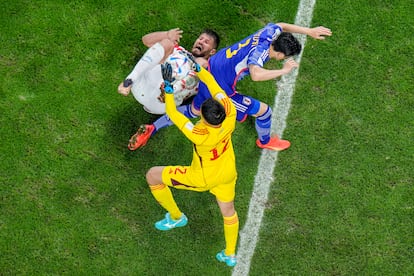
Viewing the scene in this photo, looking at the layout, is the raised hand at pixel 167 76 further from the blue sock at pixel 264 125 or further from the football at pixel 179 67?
the blue sock at pixel 264 125

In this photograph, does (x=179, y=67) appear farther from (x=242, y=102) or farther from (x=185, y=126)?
(x=242, y=102)

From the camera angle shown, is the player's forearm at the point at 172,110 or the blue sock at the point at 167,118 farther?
the blue sock at the point at 167,118

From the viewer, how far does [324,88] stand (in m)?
7.48

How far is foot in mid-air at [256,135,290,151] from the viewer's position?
725 cm

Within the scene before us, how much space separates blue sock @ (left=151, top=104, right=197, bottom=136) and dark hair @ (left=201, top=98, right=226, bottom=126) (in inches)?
59.5

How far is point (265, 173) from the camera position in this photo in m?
7.33

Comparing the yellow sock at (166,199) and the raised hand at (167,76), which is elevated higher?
the raised hand at (167,76)

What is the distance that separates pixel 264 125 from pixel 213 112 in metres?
1.61

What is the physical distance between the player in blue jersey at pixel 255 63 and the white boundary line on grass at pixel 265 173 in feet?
1.22

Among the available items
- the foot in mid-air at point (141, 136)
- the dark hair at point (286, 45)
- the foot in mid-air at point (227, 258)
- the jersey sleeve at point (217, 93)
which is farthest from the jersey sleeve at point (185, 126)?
the foot in mid-air at point (227, 258)

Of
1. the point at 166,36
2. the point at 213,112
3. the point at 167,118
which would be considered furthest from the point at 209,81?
the point at 167,118

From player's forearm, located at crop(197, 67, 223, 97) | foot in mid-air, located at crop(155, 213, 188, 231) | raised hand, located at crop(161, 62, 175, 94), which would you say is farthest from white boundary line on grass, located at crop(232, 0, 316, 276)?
raised hand, located at crop(161, 62, 175, 94)

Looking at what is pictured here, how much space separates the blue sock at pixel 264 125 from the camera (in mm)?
6737

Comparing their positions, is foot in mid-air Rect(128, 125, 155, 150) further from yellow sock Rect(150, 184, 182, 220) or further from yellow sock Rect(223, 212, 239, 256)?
yellow sock Rect(223, 212, 239, 256)
